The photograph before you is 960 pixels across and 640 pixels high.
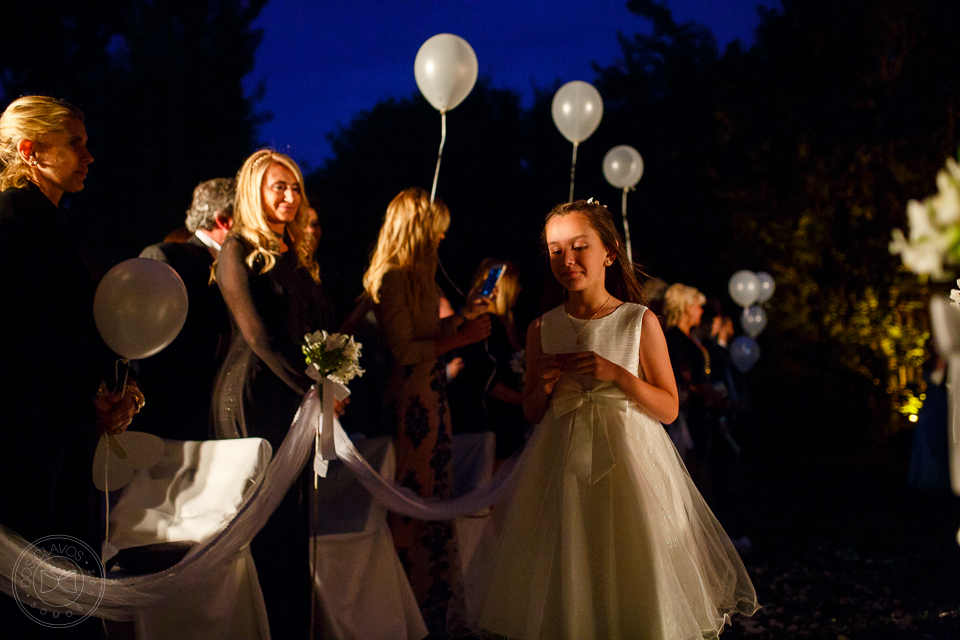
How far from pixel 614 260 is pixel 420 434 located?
1.55m

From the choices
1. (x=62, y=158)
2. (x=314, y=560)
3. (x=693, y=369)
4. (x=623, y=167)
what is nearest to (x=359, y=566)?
(x=314, y=560)

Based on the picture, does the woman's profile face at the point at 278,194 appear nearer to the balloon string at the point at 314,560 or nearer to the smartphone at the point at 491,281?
the balloon string at the point at 314,560

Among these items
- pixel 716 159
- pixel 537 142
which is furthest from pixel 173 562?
pixel 537 142

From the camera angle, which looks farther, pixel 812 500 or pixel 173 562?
pixel 812 500

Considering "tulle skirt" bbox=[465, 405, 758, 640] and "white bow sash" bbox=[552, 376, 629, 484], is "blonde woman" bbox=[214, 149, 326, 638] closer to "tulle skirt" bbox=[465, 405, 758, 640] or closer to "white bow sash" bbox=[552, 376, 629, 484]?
"tulle skirt" bbox=[465, 405, 758, 640]

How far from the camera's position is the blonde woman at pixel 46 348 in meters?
2.11

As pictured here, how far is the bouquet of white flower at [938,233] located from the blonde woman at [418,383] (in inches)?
105

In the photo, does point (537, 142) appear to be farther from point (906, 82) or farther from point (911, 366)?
point (911, 366)

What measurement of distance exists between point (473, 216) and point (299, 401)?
1297 centimetres

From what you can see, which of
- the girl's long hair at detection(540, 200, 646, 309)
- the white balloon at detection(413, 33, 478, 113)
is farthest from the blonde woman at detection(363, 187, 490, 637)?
the white balloon at detection(413, 33, 478, 113)

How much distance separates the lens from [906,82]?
40.4 feet

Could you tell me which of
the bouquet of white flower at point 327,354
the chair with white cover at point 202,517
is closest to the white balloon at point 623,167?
the bouquet of white flower at point 327,354

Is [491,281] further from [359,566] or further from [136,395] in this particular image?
[136,395]

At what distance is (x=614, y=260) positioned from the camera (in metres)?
2.58
